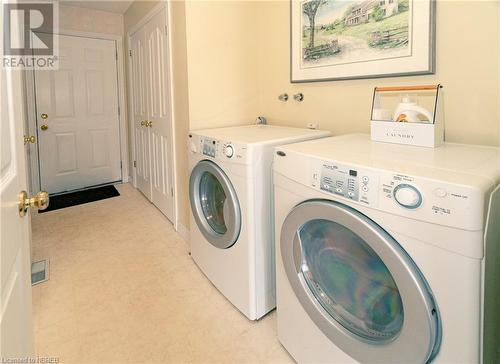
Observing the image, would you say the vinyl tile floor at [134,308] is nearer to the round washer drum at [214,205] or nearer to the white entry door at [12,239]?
the round washer drum at [214,205]

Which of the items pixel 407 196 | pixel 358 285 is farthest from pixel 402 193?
→ pixel 358 285

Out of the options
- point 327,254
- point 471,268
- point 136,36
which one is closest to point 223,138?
point 327,254

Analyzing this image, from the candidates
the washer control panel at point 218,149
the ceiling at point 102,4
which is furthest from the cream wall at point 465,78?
the ceiling at point 102,4

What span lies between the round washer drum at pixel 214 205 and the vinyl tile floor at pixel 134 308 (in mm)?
379

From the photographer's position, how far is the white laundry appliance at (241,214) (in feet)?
5.06

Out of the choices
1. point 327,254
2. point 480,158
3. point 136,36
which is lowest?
point 327,254

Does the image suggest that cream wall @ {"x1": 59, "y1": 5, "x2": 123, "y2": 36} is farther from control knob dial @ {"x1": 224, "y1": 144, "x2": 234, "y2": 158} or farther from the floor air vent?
control knob dial @ {"x1": 224, "y1": 144, "x2": 234, "y2": 158}

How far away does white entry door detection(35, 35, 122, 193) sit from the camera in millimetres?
3781

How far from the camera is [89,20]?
3.85 metres

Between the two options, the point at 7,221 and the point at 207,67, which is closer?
the point at 7,221

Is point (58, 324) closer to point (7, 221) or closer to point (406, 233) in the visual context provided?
point (7, 221)

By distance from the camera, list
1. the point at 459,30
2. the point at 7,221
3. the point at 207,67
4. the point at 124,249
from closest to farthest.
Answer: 1. the point at 7,221
2. the point at 459,30
3. the point at 207,67
4. the point at 124,249

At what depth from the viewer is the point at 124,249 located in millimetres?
2512

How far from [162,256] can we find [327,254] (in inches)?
61.0
